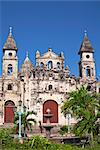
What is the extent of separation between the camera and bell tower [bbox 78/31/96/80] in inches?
1983

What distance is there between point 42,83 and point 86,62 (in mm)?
8724

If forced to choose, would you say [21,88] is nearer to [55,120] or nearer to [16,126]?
[55,120]

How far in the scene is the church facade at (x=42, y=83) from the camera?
4694 centimetres

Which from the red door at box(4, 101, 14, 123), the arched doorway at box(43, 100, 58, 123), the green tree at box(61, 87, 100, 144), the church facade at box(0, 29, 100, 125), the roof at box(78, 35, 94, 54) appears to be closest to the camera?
the green tree at box(61, 87, 100, 144)

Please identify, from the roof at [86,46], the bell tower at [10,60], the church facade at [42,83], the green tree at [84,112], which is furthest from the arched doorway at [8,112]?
the roof at [86,46]

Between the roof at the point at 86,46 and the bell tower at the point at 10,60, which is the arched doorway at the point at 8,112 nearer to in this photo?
the bell tower at the point at 10,60

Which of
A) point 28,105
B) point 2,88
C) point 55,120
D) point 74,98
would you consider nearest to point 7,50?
point 2,88

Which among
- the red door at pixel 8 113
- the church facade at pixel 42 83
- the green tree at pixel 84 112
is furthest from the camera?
the church facade at pixel 42 83

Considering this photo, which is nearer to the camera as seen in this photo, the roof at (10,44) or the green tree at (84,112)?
the green tree at (84,112)

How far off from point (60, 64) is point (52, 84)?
396 centimetres

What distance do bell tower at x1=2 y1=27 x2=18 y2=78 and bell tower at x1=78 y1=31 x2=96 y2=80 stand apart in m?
11.5

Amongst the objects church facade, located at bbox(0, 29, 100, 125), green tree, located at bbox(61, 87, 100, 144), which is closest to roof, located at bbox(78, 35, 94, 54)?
church facade, located at bbox(0, 29, 100, 125)

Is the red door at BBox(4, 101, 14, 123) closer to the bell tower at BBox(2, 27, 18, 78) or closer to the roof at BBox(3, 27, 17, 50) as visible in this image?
the bell tower at BBox(2, 27, 18, 78)

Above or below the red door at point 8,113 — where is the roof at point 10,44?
above
